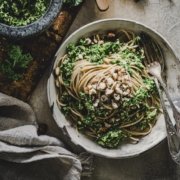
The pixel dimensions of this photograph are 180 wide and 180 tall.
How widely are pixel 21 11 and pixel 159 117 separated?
639mm

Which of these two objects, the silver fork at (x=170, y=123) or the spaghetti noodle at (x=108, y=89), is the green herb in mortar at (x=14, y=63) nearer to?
the spaghetti noodle at (x=108, y=89)

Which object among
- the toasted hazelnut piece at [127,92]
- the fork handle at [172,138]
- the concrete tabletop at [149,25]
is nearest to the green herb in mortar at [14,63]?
the concrete tabletop at [149,25]

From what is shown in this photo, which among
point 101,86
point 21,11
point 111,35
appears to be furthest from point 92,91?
point 21,11

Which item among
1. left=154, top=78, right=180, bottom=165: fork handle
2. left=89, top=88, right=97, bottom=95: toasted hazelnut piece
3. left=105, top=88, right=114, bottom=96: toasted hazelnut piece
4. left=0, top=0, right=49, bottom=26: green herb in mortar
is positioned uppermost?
left=0, top=0, right=49, bottom=26: green herb in mortar

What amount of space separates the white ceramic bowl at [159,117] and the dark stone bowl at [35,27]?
6.0 inches

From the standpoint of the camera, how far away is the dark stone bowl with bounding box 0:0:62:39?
2.22 meters

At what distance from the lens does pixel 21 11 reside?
7.67ft

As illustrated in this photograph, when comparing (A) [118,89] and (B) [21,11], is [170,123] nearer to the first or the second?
(A) [118,89]

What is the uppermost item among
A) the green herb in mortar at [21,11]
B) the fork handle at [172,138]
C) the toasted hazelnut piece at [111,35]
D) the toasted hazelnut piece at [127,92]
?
the green herb in mortar at [21,11]

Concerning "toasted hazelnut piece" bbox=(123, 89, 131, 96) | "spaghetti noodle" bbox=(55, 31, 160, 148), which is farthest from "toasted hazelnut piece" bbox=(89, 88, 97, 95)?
"toasted hazelnut piece" bbox=(123, 89, 131, 96)

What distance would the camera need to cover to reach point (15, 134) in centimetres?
237

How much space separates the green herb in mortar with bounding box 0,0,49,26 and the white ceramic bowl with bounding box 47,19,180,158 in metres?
0.15

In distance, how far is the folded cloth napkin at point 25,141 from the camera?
2.36 meters

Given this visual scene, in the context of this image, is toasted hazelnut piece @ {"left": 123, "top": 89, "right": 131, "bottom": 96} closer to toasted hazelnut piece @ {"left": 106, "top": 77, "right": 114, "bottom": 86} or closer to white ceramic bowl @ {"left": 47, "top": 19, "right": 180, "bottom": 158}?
toasted hazelnut piece @ {"left": 106, "top": 77, "right": 114, "bottom": 86}
